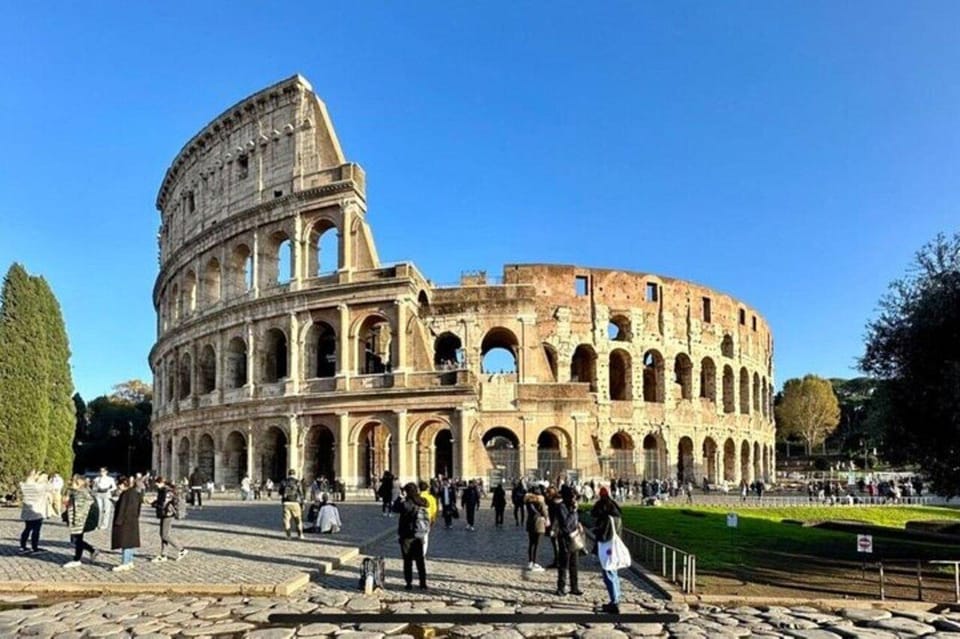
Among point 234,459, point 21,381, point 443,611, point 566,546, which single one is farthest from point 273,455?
point 443,611

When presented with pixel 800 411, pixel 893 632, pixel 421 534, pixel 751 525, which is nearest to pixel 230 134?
pixel 751 525

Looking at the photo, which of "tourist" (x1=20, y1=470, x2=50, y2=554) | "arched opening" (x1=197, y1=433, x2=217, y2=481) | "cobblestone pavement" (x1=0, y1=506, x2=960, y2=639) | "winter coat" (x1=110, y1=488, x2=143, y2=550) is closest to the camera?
"cobblestone pavement" (x1=0, y1=506, x2=960, y2=639)

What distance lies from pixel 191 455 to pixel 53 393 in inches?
635

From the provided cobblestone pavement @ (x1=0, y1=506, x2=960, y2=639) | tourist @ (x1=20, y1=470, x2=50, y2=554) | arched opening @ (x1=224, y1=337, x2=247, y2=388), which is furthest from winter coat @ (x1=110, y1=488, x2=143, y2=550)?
arched opening @ (x1=224, y1=337, x2=247, y2=388)

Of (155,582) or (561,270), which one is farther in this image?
(561,270)

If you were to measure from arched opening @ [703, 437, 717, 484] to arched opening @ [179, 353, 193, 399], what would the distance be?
30.4 m

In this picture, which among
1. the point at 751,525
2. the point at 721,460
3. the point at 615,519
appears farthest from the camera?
the point at 721,460

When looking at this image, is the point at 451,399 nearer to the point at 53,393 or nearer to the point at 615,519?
the point at 53,393

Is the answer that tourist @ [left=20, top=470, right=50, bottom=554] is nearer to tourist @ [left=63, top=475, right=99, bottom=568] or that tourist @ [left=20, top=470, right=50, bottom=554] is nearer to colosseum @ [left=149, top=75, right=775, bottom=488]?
tourist @ [left=63, top=475, right=99, bottom=568]

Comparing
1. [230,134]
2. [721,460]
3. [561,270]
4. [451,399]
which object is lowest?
[721,460]

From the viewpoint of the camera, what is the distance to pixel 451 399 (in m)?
32.7

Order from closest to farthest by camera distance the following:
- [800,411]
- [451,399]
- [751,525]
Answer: [751,525], [451,399], [800,411]

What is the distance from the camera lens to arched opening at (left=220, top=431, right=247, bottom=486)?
125 feet

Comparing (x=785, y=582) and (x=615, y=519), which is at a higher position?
(x=615, y=519)
